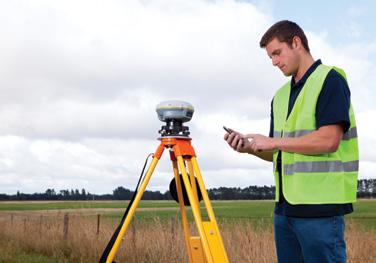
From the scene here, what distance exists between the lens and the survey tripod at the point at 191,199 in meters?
2.50

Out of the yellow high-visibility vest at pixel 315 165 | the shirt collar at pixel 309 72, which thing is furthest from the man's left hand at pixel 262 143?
the shirt collar at pixel 309 72

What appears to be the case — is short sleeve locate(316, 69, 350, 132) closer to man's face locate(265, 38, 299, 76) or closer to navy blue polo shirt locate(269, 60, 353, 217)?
navy blue polo shirt locate(269, 60, 353, 217)

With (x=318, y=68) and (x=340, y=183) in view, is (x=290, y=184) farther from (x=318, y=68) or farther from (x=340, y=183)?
(x=318, y=68)

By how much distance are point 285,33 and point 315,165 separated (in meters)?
0.64

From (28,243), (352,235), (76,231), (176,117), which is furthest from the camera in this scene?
(28,243)

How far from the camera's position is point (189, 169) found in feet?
9.20

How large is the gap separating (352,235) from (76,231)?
4968 millimetres

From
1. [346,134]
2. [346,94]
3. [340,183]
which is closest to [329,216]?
[340,183]

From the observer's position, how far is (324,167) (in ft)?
7.25

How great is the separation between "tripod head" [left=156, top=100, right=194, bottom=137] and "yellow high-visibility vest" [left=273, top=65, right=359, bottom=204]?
2.20ft

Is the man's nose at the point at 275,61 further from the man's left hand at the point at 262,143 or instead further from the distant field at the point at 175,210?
the distant field at the point at 175,210

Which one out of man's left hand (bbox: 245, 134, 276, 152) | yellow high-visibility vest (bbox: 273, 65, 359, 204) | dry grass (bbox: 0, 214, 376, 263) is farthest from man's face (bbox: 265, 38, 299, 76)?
dry grass (bbox: 0, 214, 376, 263)

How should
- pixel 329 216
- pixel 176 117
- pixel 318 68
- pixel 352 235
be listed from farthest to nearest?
pixel 352 235 < pixel 176 117 < pixel 318 68 < pixel 329 216

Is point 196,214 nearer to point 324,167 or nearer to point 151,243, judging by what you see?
point 324,167
